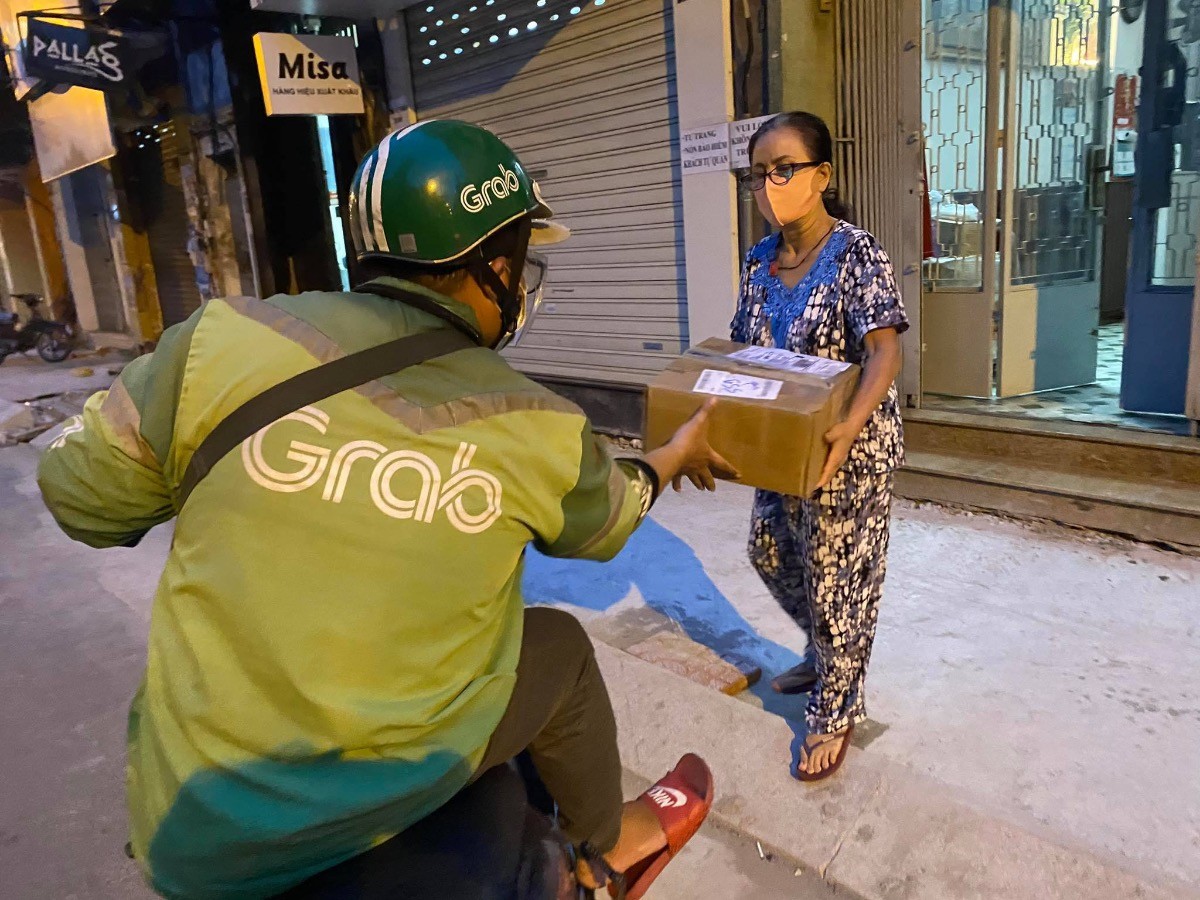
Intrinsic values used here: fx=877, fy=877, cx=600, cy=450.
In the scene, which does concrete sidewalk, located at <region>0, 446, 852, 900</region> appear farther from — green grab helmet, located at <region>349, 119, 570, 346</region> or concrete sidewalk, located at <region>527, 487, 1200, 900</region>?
green grab helmet, located at <region>349, 119, 570, 346</region>

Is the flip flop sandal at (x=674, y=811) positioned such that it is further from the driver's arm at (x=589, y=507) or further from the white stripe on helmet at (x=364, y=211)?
the white stripe on helmet at (x=364, y=211)

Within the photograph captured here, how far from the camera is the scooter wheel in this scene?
1485cm

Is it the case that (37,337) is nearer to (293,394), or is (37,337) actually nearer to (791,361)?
(791,361)

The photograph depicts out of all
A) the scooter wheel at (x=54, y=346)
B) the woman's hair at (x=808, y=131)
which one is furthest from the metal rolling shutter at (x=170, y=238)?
the woman's hair at (x=808, y=131)

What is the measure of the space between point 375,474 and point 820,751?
1.82 meters

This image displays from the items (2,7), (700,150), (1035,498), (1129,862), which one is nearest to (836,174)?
(700,150)

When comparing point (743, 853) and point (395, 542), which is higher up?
point (395, 542)

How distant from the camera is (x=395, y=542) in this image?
123 cm

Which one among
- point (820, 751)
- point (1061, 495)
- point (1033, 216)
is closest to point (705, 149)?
point (1033, 216)

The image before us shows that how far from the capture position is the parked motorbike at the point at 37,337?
585 inches

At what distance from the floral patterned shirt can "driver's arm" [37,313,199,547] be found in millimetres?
1602

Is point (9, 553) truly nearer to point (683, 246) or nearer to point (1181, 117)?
point (683, 246)

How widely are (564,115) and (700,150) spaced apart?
1.56 meters

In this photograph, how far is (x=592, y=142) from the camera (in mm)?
6703
